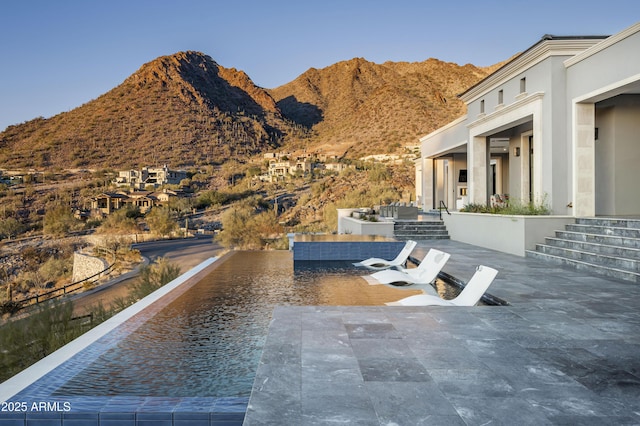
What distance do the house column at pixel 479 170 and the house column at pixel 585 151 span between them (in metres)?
5.02

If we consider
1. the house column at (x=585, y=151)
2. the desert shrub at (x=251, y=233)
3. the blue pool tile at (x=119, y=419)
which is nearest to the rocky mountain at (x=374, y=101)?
the desert shrub at (x=251, y=233)

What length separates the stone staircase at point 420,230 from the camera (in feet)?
48.3

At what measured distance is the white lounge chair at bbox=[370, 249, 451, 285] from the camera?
283 inches

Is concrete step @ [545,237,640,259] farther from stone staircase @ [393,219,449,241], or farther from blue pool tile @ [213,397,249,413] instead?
blue pool tile @ [213,397,249,413]

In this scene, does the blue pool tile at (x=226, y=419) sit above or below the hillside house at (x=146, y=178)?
below

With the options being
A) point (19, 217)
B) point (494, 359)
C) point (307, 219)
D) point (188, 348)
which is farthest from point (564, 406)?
point (19, 217)

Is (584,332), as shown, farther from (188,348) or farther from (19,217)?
(19,217)

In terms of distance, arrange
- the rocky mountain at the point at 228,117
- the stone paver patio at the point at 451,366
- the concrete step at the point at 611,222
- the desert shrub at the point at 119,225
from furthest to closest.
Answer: the rocky mountain at the point at 228,117
the desert shrub at the point at 119,225
the concrete step at the point at 611,222
the stone paver patio at the point at 451,366

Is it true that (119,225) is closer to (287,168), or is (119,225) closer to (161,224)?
(161,224)

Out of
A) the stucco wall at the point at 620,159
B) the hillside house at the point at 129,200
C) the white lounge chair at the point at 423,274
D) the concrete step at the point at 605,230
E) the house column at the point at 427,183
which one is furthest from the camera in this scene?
the hillside house at the point at 129,200

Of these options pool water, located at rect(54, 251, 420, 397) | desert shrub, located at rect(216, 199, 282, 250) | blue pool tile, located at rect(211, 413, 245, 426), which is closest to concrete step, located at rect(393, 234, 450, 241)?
pool water, located at rect(54, 251, 420, 397)

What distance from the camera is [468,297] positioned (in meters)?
5.36

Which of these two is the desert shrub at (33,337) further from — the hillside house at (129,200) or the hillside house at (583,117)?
the hillside house at (129,200)

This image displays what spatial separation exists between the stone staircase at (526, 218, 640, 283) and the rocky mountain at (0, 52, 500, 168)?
42.6 metres
